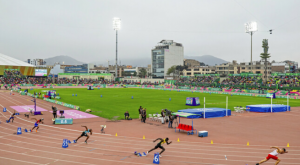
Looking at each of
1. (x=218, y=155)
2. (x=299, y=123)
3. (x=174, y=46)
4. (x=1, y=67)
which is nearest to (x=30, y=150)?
(x=218, y=155)

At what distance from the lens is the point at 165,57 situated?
16612 cm

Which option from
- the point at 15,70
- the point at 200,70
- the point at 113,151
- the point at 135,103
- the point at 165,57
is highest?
the point at 165,57

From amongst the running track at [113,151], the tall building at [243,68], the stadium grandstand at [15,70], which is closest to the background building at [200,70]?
the tall building at [243,68]

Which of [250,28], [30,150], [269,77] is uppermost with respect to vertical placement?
[250,28]

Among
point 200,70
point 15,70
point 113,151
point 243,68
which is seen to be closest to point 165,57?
point 200,70

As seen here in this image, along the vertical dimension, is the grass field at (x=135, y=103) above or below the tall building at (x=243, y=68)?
below

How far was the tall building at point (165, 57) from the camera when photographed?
167m

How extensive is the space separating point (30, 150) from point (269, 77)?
96625 millimetres

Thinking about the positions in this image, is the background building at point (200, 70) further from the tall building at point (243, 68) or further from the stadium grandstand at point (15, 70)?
the stadium grandstand at point (15, 70)

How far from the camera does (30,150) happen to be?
14.8 meters

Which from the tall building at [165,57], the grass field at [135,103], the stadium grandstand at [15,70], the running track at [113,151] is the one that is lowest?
the running track at [113,151]

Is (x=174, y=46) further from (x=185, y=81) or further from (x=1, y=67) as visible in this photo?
(x=1, y=67)

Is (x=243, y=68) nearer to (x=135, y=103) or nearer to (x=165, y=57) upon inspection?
(x=165, y=57)

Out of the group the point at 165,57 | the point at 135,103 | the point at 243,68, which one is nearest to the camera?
the point at 135,103
